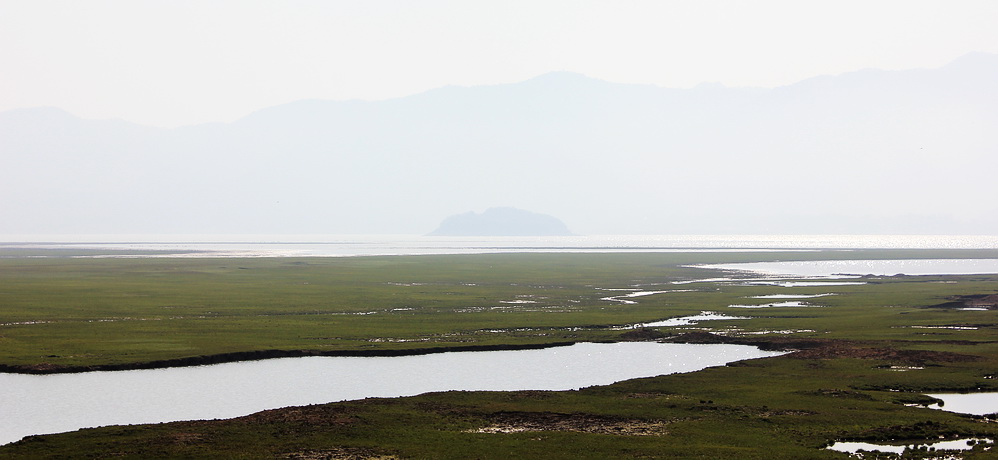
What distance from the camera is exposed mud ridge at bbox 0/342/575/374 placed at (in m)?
41.9

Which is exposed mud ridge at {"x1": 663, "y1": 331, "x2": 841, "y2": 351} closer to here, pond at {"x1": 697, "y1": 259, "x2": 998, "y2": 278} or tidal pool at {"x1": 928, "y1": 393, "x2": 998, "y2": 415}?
tidal pool at {"x1": 928, "y1": 393, "x2": 998, "y2": 415}

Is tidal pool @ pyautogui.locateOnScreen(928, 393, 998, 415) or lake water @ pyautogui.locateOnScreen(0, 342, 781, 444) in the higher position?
tidal pool @ pyautogui.locateOnScreen(928, 393, 998, 415)

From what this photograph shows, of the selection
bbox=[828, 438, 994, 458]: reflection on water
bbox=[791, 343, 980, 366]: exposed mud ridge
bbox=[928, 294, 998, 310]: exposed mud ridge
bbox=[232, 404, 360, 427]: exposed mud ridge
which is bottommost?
bbox=[232, 404, 360, 427]: exposed mud ridge

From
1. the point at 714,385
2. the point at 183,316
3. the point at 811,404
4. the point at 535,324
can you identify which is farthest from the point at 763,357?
the point at 183,316

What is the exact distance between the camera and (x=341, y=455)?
26.8 meters

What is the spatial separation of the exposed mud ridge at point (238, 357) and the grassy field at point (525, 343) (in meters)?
0.47

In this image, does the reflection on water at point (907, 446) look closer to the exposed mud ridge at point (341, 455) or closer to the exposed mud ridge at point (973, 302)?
the exposed mud ridge at point (341, 455)

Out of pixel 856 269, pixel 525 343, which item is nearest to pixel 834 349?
pixel 525 343

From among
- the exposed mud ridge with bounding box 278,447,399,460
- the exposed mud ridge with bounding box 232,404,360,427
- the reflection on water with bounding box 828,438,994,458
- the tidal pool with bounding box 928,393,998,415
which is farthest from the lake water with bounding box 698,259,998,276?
the exposed mud ridge with bounding box 278,447,399,460

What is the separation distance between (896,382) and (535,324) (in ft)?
91.5

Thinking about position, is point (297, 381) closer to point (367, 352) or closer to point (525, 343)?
point (367, 352)

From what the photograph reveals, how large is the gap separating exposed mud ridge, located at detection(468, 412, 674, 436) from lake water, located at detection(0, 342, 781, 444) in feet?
22.4

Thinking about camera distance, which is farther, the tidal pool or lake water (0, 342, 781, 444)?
lake water (0, 342, 781, 444)

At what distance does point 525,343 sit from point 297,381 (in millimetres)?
15456
